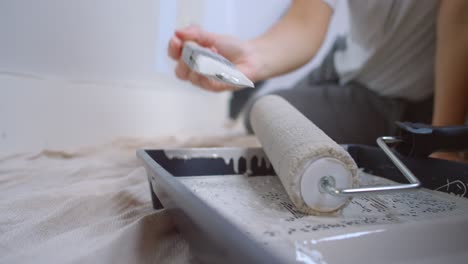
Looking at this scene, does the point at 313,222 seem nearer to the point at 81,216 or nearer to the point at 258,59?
the point at 81,216

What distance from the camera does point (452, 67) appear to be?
0.67 m

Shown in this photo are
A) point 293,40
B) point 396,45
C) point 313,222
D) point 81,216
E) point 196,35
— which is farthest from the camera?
point 396,45

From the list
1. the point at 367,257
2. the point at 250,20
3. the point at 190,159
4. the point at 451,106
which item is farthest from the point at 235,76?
the point at 250,20

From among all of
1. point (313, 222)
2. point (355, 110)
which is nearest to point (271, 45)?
point (355, 110)

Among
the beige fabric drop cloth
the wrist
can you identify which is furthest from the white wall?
the wrist

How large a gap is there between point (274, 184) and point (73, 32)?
1.99ft

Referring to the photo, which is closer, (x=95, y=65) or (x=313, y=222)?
(x=313, y=222)

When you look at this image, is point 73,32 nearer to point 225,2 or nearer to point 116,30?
point 116,30

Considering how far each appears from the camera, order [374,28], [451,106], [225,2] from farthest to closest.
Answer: [225,2] → [374,28] → [451,106]

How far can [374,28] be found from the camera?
88 cm

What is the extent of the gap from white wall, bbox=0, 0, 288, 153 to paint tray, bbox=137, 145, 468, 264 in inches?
17.6

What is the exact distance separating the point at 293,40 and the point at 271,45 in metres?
0.06

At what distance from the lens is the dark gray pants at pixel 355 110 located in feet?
2.85

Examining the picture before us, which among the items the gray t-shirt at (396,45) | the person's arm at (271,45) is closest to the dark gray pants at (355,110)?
the gray t-shirt at (396,45)
